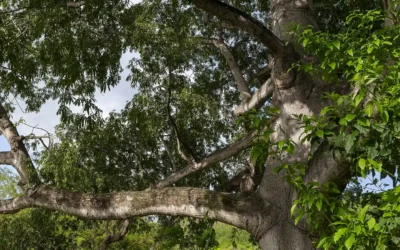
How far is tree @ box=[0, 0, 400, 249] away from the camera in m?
3.56

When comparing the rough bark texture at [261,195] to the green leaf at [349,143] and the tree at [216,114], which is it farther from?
the green leaf at [349,143]

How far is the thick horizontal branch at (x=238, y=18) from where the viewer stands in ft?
16.2

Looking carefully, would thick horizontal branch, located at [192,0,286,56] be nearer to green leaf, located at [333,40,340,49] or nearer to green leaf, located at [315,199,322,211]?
green leaf, located at [333,40,340,49]

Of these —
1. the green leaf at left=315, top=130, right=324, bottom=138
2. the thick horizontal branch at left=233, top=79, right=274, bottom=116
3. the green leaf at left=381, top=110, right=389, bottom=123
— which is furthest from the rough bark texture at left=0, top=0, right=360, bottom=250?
the green leaf at left=381, top=110, right=389, bottom=123

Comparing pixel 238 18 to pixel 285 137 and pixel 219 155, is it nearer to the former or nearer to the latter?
pixel 285 137

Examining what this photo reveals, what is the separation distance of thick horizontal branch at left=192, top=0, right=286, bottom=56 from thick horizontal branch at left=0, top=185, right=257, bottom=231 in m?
1.58

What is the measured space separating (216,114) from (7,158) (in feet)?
10.7

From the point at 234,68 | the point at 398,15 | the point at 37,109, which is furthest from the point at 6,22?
the point at 398,15

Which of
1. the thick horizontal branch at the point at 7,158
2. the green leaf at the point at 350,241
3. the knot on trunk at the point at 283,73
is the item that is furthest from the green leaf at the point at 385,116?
the thick horizontal branch at the point at 7,158

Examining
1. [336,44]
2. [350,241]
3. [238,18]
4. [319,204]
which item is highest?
[238,18]

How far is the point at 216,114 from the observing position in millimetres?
8664

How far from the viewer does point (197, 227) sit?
29.2 feet

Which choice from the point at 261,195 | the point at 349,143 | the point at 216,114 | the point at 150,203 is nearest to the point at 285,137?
the point at 261,195

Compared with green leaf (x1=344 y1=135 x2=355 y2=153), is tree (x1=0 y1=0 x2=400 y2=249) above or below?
above
